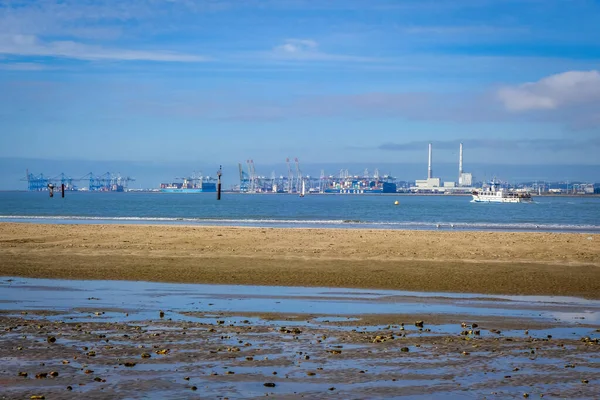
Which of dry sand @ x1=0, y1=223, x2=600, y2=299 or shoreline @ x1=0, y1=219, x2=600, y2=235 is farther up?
dry sand @ x1=0, y1=223, x2=600, y2=299

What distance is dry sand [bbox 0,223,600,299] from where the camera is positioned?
2392cm

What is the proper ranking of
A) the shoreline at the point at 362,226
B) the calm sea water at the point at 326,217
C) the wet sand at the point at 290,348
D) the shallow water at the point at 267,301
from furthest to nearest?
the calm sea water at the point at 326,217 → the shoreline at the point at 362,226 → the shallow water at the point at 267,301 → the wet sand at the point at 290,348

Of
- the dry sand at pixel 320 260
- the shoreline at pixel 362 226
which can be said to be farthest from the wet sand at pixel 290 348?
the shoreline at pixel 362 226

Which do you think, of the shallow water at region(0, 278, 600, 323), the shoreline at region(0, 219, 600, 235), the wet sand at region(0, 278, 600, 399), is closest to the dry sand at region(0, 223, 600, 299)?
the shallow water at region(0, 278, 600, 323)

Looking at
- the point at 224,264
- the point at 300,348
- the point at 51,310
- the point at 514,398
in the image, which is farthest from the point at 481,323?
the point at 224,264

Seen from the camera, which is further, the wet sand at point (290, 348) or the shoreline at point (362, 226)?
the shoreline at point (362, 226)

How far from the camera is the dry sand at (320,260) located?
942 inches

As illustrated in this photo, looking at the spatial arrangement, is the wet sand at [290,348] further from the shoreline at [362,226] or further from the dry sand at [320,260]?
the shoreline at [362,226]

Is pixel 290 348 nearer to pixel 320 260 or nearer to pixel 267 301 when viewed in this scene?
pixel 267 301

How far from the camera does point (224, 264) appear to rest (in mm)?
28016

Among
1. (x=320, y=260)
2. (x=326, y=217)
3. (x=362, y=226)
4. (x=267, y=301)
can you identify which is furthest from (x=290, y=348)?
(x=326, y=217)

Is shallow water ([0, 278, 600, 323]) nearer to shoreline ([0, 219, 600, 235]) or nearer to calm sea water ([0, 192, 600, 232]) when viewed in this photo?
shoreline ([0, 219, 600, 235])

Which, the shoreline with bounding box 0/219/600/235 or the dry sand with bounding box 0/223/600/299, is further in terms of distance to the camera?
the shoreline with bounding box 0/219/600/235

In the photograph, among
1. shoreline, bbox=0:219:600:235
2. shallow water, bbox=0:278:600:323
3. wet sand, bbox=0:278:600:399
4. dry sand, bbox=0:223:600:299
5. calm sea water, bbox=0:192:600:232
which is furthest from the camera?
calm sea water, bbox=0:192:600:232
